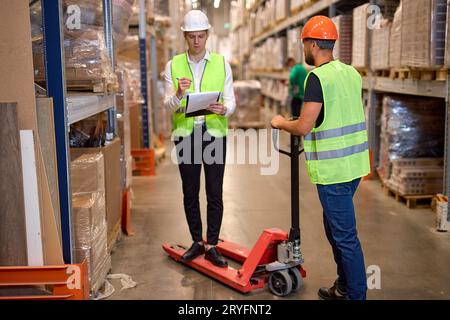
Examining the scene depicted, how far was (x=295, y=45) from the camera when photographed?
496 inches

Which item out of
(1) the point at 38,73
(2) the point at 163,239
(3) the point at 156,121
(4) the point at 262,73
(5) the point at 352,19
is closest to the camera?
(1) the point at 38,73

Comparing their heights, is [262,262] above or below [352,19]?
below

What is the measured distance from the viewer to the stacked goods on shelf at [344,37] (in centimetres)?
846

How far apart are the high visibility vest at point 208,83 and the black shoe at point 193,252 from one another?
3.16 ft

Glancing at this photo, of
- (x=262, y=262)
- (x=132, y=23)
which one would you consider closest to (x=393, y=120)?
(x=262, y=262)

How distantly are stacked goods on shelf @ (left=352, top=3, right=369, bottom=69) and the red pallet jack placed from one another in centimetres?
433

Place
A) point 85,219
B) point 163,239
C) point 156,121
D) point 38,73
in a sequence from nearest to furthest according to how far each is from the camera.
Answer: point 85,219 < point 38,73 < point 163,239 < point 156,121

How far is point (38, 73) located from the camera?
402 cm

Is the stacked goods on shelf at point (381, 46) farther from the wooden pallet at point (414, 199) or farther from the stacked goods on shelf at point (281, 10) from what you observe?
the stacked goods on shelf at point (281, 10)

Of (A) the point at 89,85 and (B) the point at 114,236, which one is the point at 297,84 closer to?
(B) the point at 114,236

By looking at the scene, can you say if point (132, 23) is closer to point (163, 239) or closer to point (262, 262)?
point (163, 239)

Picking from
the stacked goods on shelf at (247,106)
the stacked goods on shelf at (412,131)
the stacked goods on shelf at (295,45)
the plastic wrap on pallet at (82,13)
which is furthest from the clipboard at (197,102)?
the stacked goods on shelf at (247,106)

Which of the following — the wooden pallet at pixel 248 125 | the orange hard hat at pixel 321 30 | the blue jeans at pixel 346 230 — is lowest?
the wooden pallet at pixel 248 125

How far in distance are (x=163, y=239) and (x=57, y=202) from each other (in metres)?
2.06
